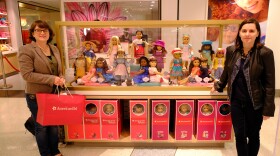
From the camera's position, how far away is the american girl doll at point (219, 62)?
7.89 feet

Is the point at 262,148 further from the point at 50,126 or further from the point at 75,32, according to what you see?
the point at 75,32

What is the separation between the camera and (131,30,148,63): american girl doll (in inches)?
98.5

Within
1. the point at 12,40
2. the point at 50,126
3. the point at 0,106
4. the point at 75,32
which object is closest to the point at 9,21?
the point at 12,40

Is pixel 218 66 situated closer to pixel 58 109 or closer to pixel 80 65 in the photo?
pixel 80 65

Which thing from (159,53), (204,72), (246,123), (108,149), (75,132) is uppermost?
(159,53)

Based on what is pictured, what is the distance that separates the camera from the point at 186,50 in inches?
100

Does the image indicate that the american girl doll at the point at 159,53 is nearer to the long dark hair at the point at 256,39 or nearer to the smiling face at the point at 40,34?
the long dark hair at the point at 256,39

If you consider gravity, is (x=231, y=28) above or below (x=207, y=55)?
above

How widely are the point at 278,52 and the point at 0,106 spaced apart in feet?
16.9

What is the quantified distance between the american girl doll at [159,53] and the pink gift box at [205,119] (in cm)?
58

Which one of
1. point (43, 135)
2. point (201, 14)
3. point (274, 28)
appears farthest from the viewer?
point (201, 14)

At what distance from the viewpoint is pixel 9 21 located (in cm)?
724

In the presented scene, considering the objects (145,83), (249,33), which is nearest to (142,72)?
(145,83)

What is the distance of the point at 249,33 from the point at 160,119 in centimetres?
126
